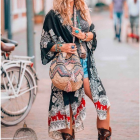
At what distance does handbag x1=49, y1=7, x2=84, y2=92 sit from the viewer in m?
4.27

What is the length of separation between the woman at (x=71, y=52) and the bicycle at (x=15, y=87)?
1.38 meters

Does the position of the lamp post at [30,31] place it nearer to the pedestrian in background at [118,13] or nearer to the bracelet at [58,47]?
the bracelet at [58,47]

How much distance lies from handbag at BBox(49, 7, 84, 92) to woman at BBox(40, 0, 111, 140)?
75 mm

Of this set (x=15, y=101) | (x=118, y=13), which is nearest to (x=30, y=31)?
(x=15, y=101)

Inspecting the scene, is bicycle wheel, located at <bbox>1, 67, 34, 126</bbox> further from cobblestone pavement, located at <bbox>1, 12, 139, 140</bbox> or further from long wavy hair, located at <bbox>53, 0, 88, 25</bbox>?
long wavy hair, located at <bbox>53, 0, 88, 25</bbox>

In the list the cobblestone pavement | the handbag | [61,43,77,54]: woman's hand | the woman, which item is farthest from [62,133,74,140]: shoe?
the cobblestone pavement

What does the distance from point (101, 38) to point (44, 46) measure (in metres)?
14.7

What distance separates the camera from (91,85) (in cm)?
Result: 454

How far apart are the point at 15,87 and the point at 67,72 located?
1.91 metres

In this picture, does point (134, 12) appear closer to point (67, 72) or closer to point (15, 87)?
point (15, 87)

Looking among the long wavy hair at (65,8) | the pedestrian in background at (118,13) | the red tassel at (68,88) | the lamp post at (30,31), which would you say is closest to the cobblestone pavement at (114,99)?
the lamp post at (30,31)

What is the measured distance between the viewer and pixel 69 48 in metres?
4.35

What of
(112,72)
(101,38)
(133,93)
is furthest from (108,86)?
(101,38)

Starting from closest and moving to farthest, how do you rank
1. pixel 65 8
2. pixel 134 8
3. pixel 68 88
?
pixel 68 88 → pixel 65 8 → pixel 134 8
